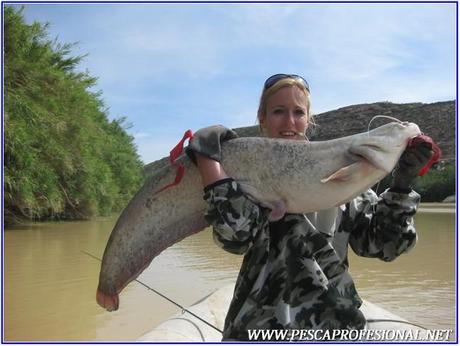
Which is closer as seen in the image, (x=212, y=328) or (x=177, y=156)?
(x=177, y=156)

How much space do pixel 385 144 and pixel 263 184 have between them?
2.04 ft

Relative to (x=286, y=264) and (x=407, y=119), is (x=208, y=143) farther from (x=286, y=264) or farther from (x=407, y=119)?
(x=407, y=119)

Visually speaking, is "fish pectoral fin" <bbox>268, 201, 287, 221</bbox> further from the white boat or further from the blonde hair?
the white boat

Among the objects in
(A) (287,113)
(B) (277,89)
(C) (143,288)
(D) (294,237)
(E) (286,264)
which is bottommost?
(C) (143,288)

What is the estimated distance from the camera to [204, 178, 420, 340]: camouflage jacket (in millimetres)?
1919

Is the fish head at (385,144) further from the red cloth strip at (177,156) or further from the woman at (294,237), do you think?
the red cloth strip at (177,156)

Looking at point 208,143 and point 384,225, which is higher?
point 208,143

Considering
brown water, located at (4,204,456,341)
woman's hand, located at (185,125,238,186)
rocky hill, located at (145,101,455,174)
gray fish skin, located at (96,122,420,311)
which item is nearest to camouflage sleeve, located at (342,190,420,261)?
gray fish skin, located at (96,122,420,311)

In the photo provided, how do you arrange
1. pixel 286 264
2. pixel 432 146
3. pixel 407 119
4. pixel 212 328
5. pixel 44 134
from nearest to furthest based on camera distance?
pixel 286 264, pixel 432 146, pixel 212 328, pixel 44 134, pixel 407 119

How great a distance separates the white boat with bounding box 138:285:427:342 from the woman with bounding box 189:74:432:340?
706 mm

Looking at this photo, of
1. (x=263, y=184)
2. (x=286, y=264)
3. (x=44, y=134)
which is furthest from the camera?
(x=44, y=134)

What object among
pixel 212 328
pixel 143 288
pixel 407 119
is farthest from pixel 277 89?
pixel 407 119

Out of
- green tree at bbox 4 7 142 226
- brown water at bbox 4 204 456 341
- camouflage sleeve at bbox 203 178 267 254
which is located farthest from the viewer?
green tree at bbox 4 7 142 226

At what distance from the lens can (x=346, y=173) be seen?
2152 millimetres
